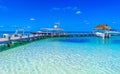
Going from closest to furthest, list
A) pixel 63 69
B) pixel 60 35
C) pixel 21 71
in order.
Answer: pixel 21 71 < pixel 63 69 < pixel 60 35

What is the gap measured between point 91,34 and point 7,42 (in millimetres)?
34966

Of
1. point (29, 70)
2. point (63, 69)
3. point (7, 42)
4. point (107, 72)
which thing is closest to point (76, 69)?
point (63, 69)

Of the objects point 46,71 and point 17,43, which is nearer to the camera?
point 46,71

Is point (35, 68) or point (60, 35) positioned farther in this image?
point (60, 35)

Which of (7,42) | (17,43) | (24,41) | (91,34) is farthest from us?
(91,34)

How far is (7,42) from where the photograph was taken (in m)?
21.0

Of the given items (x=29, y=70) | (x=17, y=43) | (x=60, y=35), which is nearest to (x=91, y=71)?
(x=29, y=70)

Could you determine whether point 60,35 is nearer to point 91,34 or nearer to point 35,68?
point 91,34

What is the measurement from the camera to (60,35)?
4806 cm

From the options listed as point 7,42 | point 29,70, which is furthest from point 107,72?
point 7,42

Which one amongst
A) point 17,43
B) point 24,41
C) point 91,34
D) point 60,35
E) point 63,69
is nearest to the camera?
point 63,69

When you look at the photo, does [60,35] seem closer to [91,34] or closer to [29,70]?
[91,34]

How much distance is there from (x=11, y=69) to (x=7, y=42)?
1100cm

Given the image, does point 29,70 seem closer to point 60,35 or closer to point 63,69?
point 63,69
